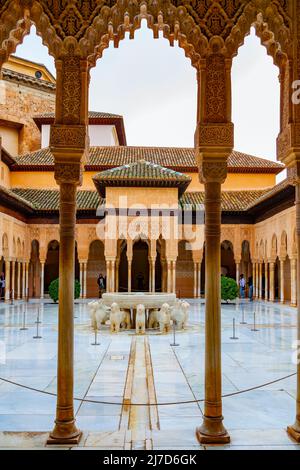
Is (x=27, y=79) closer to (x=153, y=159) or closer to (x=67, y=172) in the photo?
(x=153, y=159)

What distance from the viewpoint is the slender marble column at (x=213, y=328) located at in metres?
4.28

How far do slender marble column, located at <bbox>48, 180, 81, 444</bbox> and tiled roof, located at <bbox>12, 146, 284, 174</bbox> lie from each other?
2688 cm

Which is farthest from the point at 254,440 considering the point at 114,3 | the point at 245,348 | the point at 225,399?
the point at 245,348

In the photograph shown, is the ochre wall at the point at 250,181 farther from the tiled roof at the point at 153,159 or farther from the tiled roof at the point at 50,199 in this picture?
the tiled roof at the point at 50,199

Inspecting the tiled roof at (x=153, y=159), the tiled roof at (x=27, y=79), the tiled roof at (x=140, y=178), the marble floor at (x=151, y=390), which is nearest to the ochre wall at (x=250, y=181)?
the tiled roof at (x=153, y=159)

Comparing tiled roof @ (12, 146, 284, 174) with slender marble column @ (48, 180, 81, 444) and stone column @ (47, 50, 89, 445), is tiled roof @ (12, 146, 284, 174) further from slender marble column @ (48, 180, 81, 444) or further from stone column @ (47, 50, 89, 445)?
slender marble column @ (48, 180, 81, 444)

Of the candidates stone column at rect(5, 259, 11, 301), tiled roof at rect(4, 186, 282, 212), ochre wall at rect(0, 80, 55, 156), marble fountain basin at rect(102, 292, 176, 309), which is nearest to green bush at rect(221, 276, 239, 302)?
tiled roof at rect(4, 186, 282, 212)

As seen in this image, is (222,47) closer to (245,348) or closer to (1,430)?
(1,430)

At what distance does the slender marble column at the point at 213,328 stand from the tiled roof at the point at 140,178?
68.1ft

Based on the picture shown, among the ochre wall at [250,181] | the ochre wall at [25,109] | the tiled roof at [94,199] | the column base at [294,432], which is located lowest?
the column base at [294,432]

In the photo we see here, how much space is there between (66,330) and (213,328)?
4.56 ft

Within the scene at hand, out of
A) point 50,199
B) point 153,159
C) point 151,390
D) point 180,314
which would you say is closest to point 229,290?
point 180,314

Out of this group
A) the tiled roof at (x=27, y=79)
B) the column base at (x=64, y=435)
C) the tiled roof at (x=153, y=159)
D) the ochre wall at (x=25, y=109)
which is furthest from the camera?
the ochre wall at (x=25, y=109)
